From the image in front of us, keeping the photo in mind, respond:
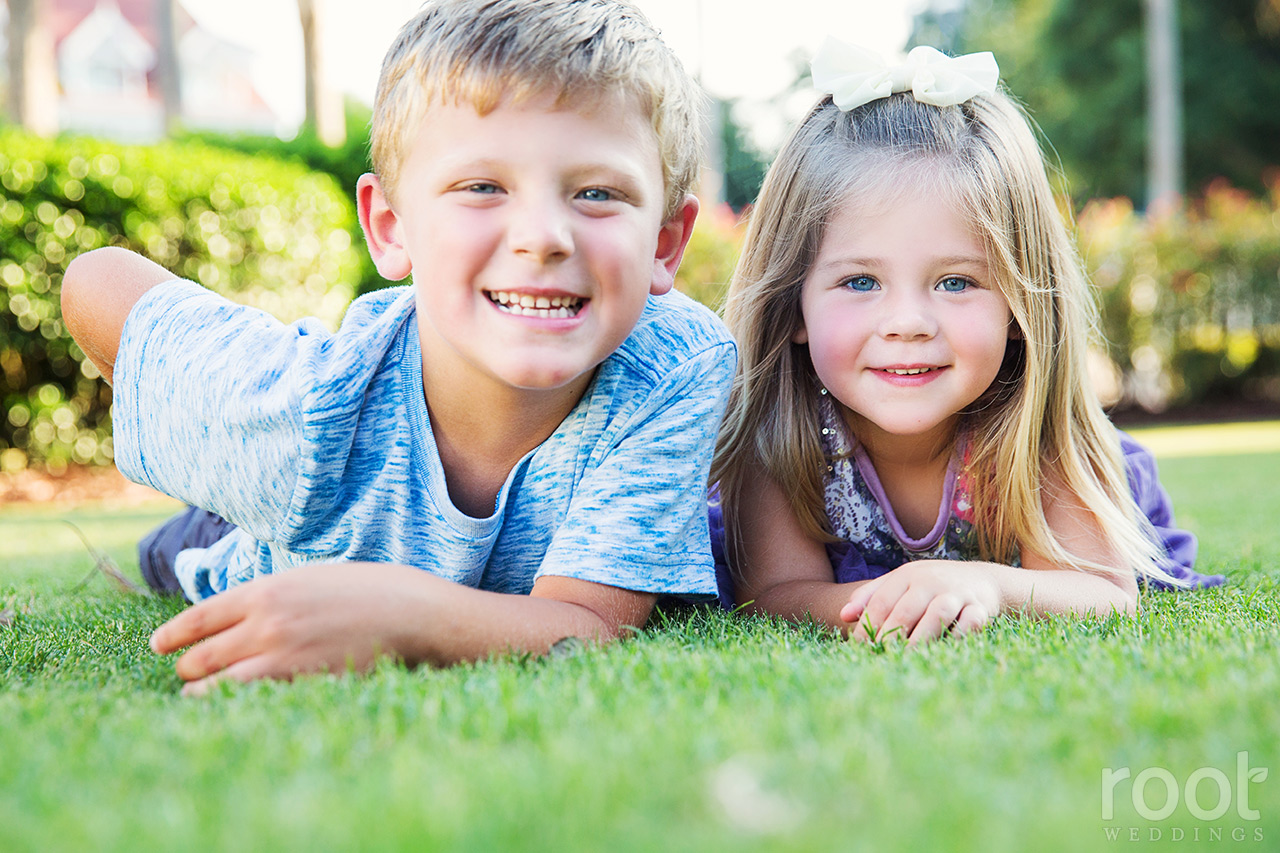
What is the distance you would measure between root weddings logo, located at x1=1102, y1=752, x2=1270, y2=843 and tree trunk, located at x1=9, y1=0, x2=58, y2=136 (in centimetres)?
1161

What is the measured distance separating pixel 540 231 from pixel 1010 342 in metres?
1.44

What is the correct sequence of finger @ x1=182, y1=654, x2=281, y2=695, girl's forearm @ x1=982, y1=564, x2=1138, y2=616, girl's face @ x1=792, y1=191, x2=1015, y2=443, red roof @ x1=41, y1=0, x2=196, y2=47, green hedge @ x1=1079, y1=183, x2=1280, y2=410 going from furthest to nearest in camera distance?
red roof @ x1=41, y1=0, x2=196, y2=47
green hedge @ x1=1079, y1=183, x2=1280, y2=410
girl's face @ x1=792, y1=191, x2=1015, y2=443
girl's forearm @ x1=982, y1=564, x2=1138, y2=616
finger @ x1=182, y1=654, x2=281, y2=695

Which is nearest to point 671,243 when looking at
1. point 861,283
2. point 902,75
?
point 861,283

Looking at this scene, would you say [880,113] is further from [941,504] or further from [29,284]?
[29,284]

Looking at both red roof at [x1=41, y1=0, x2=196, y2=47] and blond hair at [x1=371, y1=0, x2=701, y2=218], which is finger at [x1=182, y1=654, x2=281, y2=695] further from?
red roof at [x1=41, y1=0, x2=196, y2=47]

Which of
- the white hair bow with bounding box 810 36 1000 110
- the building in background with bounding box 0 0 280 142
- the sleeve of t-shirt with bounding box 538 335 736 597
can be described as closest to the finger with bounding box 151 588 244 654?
the sleeve of t-shirt with bounding box 538 335 736 597

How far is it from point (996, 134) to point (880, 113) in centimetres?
30

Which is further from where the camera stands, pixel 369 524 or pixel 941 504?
pixel 941 504

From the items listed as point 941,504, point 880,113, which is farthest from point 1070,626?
point 880,113

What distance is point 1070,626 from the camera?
2.07 meters

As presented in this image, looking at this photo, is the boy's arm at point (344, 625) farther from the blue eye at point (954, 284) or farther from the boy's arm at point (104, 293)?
the blue eye at point (954, 284)

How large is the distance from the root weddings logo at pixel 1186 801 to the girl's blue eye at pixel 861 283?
1.63 metres

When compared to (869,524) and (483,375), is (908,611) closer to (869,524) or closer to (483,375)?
(869,524)

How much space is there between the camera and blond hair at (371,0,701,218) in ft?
6.76
